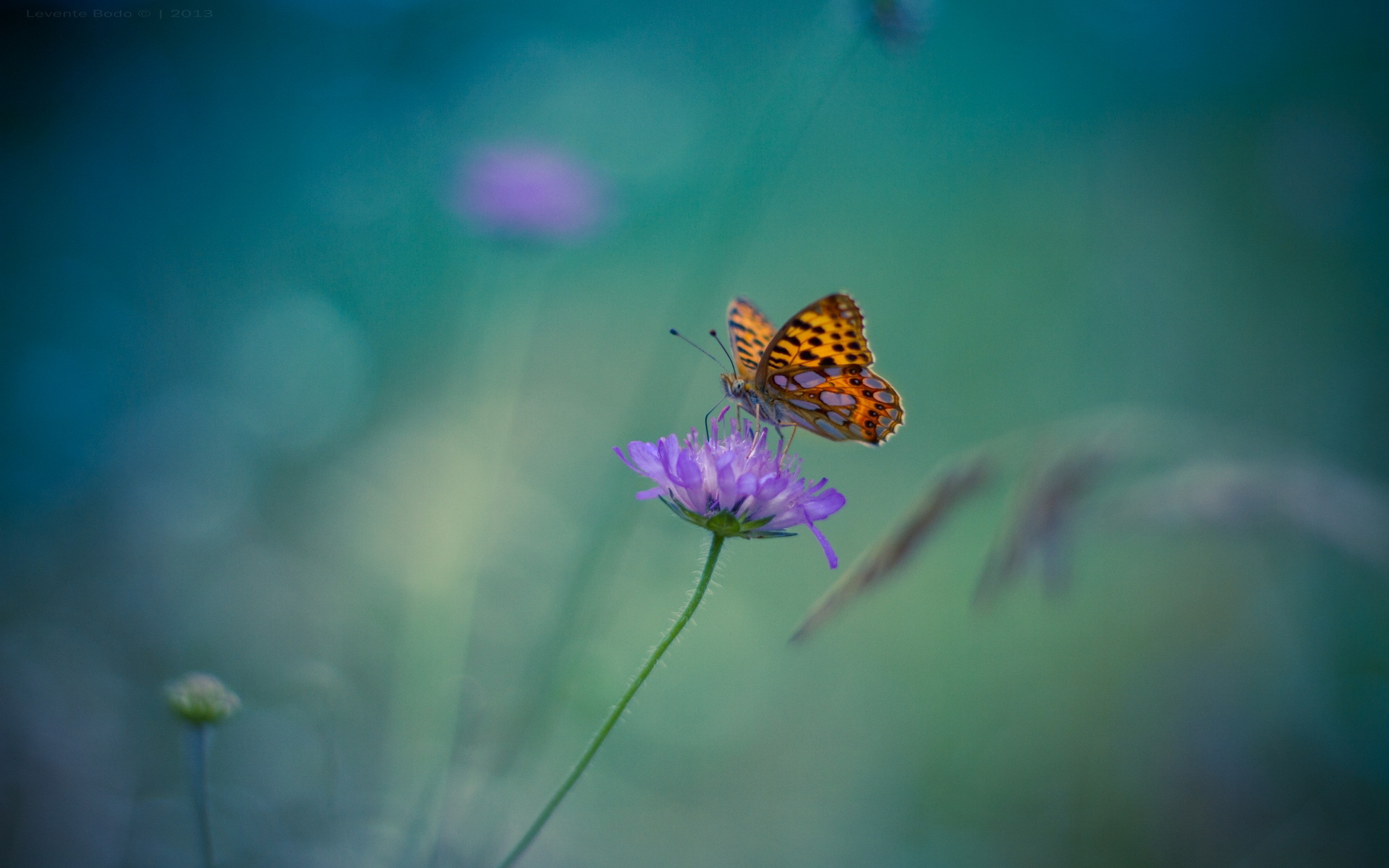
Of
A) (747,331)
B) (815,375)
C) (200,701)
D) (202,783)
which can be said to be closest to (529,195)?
(747,331)

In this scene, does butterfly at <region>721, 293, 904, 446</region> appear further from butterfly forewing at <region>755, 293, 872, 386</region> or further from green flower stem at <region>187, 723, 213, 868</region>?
green flower stem at <region>187, 723, 213, 868</region>

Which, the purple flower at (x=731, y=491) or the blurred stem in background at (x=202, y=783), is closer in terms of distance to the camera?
the blurred stem in background at (x=202, y=783)

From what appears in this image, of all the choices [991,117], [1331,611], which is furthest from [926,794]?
[991,117]

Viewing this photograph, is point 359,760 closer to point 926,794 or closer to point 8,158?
point 926,794

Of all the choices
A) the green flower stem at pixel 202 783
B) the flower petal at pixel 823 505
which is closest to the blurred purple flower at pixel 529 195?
the flower petal at pixel 823 505

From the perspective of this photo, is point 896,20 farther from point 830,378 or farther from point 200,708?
point 200,708

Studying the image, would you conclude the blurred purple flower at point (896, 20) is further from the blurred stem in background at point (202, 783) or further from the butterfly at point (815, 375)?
the blurred stem in background at point (202, 783)

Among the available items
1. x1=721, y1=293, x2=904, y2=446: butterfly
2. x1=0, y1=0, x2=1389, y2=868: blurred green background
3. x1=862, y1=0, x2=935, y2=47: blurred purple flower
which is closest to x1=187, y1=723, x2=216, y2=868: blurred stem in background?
x1=0, y1=0, x2=1389, y2=868: blurred green background
